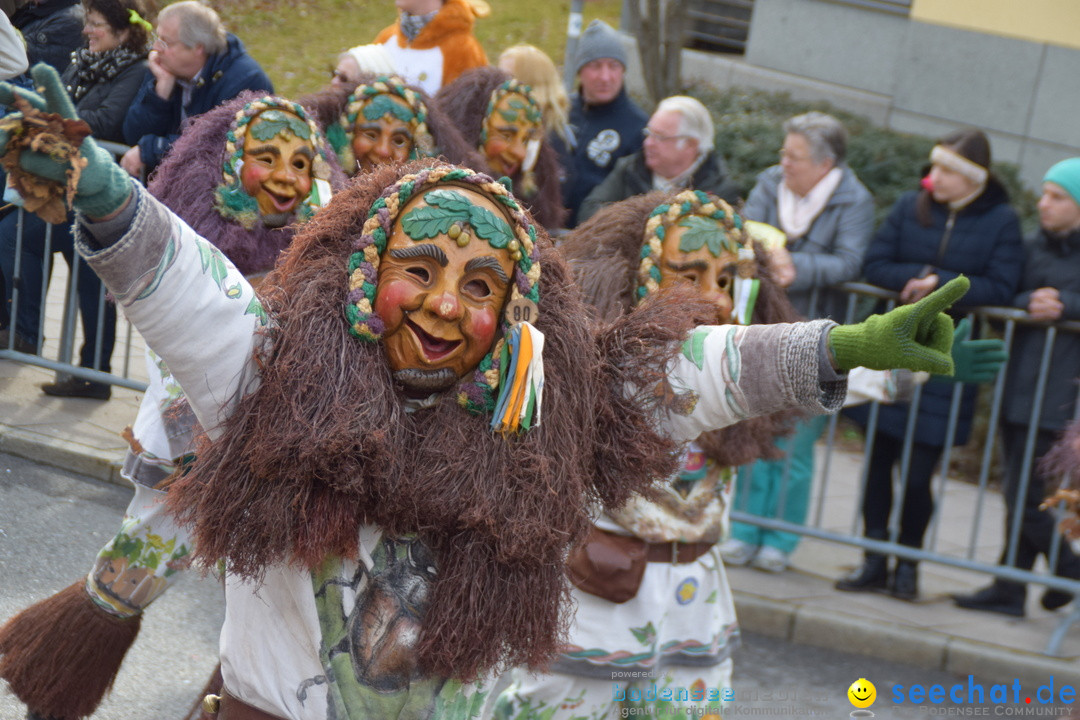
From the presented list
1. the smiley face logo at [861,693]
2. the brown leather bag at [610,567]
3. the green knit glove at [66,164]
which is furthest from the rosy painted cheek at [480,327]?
the smiley face logo at [861,693]

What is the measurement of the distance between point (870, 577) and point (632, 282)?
2.80 m

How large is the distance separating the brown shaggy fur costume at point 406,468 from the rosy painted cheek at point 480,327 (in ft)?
0.37

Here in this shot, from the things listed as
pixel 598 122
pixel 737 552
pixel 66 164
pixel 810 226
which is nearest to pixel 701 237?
pixel 66 164

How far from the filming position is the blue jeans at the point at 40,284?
6566 millimetres

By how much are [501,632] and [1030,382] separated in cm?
371

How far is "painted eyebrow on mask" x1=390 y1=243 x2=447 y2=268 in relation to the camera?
2.50m

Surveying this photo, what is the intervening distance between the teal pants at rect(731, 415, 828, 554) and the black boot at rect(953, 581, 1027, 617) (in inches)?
31.9

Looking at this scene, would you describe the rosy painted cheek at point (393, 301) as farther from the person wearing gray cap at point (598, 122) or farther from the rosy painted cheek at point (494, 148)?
the person wearing gray cap at point (598, 122)

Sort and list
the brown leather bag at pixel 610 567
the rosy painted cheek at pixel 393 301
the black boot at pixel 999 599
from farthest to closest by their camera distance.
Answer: the black boot at pixel 999 599, the brown leather bag at pixel 610 567, the rosy painted cheek at pixel 393 301

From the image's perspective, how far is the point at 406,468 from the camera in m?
2.42

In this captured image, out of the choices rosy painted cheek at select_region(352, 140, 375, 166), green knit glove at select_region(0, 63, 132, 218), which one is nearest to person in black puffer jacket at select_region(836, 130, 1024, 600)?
rosy painted cheek at select_region(352, 140, 375, 166)

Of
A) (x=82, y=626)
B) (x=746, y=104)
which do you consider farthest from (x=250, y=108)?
(x=746, y=104)

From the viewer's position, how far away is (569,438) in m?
2.53

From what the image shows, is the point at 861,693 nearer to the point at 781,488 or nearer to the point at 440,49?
the point at 781,488
